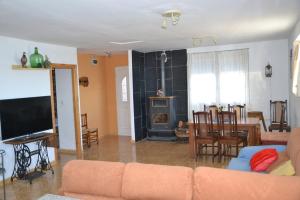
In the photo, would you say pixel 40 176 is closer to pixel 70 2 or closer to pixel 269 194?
pixel 70 2

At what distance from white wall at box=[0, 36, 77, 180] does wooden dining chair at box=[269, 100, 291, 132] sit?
4.83 metres

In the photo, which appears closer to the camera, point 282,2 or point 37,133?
point 282,2

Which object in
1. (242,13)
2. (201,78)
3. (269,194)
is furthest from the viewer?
(201,78)

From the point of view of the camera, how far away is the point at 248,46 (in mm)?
6648

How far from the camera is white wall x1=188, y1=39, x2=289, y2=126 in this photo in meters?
6.39

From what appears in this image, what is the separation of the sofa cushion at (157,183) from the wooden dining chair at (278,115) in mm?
4266

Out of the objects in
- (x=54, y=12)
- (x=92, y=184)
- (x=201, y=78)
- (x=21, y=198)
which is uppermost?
(x=54, y=12)

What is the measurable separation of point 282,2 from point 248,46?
11.4 feet

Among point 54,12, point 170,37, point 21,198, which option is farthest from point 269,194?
point 170,37

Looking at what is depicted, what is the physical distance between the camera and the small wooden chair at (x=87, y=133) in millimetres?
6902

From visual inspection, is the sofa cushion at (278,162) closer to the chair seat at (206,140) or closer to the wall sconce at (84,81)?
the chair seat at (206,140)

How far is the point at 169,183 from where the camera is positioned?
2.16 m

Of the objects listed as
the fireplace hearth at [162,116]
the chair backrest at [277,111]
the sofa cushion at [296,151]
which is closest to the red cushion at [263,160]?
the sofa cushion at [296,151]

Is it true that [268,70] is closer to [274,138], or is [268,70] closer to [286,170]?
[274,138]
